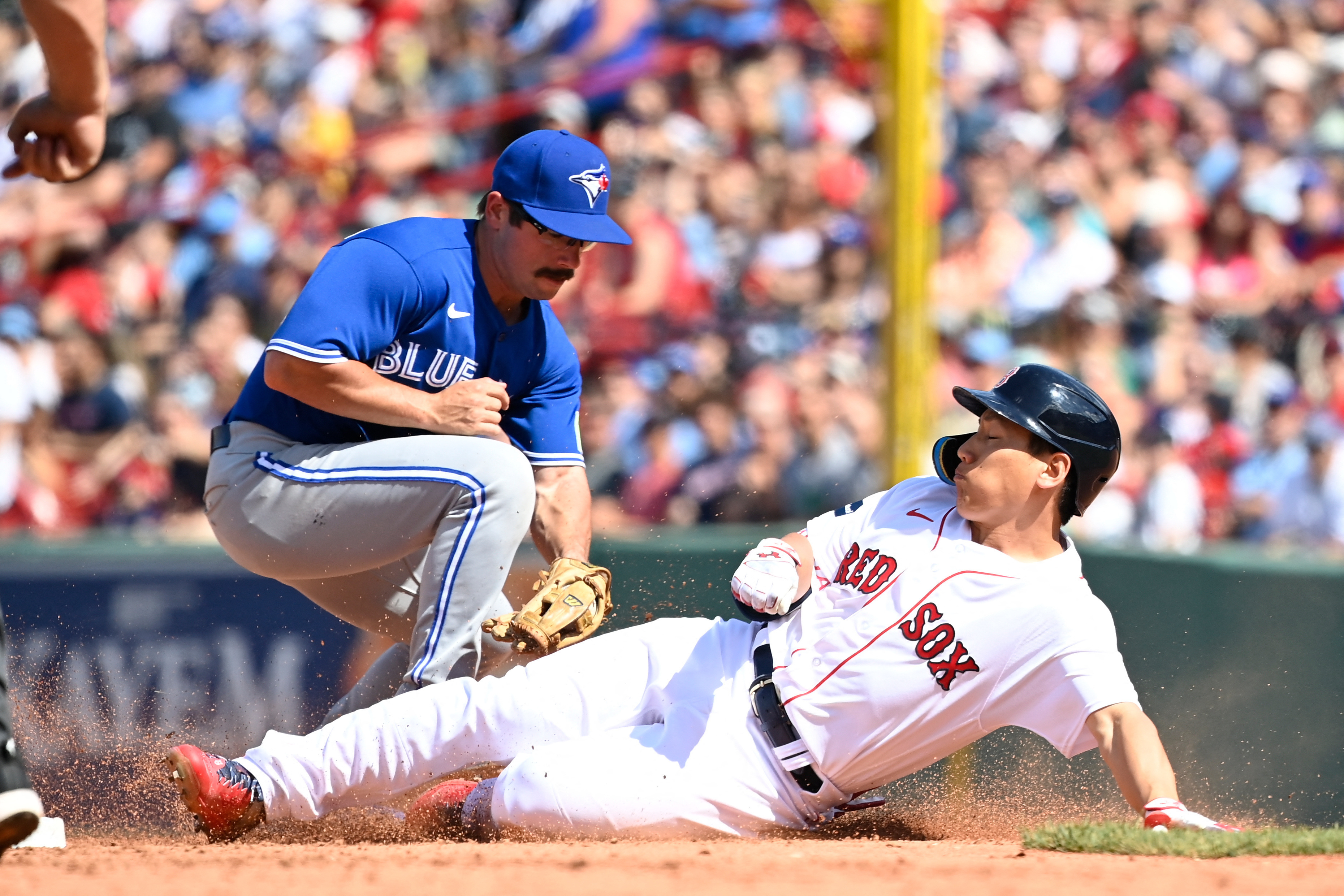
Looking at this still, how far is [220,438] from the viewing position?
13.0 ft

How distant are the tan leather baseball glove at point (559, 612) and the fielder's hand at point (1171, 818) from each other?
1470 mm

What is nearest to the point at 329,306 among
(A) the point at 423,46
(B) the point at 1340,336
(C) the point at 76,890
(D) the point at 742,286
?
(C) the point at 76,890

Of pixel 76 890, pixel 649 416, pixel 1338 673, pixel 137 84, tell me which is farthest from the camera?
pixel 137 84

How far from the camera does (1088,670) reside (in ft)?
11.1

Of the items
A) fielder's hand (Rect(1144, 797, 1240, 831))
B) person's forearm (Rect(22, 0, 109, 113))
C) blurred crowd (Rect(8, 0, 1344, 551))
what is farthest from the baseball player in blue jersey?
blurred crowd (Rect(8, 0, 1344, 551))

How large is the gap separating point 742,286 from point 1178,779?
3.07m

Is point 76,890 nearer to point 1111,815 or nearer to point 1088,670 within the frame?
point 1088,670

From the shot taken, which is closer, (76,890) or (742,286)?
(76,890)

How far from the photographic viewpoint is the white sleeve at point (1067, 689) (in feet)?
11.1

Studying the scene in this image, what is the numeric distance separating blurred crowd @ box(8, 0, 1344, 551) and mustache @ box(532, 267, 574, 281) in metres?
2.21

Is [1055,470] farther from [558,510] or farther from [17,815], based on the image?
[17,815]

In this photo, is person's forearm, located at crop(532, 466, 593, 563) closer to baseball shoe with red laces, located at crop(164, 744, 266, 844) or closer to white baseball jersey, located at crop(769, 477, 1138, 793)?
white baseball jersey, located at crop(769, 477, 1138, 793)

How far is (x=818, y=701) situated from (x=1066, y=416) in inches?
37.4

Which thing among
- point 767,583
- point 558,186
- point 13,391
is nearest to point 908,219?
point 558,186
